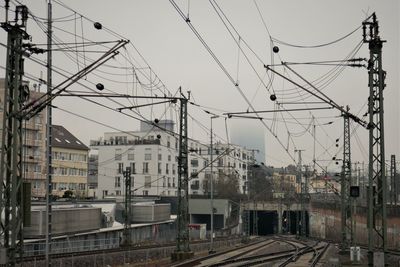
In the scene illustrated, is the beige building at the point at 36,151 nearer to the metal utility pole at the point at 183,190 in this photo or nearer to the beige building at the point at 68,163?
the beige building at the point at 68,163

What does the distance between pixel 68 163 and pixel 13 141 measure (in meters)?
81.7

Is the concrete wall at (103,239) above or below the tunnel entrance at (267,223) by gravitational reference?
above

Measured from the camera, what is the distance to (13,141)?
1847 cm

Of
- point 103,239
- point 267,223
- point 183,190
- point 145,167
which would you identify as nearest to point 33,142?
point 145,167

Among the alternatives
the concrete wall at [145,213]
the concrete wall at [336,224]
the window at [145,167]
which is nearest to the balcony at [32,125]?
the window at [145,167]

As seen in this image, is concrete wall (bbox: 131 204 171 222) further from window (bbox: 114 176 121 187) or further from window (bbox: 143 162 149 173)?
window (bbox: 114 176 121 187)

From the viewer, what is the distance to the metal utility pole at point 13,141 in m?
18.3

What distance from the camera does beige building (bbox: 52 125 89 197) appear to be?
93625 millimetres

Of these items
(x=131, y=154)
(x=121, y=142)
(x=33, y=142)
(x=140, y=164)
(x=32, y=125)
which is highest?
(x=32, y=125)

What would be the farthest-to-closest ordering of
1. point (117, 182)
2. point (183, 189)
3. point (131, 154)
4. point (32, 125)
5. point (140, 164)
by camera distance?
1. point (131, 154)
2. point (140, 164)
3. point (117, 182)
4. point (32, 125)
5. point (183, 189)

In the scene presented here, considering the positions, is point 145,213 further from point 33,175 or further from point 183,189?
point 183,189

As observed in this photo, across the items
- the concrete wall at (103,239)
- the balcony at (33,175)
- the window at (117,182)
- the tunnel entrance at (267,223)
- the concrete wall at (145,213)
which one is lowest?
the tunnel entrance at (267,223)

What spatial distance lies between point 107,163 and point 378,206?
325ft

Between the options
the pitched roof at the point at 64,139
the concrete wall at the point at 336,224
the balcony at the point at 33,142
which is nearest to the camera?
the concrete wall at the point at 336,224
